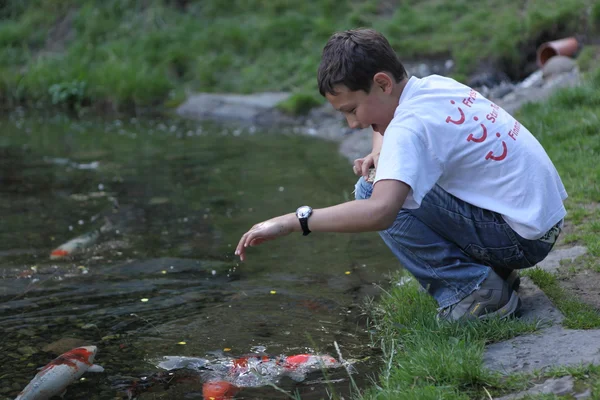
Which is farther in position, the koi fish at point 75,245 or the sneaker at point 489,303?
the koi fish at point 75,245

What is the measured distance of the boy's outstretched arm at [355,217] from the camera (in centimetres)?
290

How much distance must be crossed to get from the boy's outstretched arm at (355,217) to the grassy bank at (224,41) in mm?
9077

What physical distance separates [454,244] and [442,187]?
0.30 meters

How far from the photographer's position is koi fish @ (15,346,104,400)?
3.24 metres

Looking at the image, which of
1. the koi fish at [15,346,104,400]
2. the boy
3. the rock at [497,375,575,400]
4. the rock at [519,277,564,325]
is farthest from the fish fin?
the rock at [519,277,564,325]

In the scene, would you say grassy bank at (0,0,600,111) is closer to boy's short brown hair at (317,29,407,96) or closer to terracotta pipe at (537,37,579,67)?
terracotta pipe at (537,37,579,67)

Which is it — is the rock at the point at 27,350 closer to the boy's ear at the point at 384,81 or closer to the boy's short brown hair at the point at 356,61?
the boy's short brown hair at the point at 356,61

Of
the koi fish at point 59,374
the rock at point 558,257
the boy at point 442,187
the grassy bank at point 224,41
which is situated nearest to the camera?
the boy at point 442,187

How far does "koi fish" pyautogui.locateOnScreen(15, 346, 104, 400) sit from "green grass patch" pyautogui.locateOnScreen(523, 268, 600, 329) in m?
2.10

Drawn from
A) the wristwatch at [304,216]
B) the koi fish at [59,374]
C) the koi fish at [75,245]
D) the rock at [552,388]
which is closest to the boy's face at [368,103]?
the wristwatch at [304,216]

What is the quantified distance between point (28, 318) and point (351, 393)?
2106mm

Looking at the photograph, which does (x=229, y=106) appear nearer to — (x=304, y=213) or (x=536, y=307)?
(x=536, y=307)

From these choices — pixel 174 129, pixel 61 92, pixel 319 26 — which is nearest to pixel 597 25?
pixel 319 26

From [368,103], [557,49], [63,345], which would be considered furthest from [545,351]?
[557,49]
